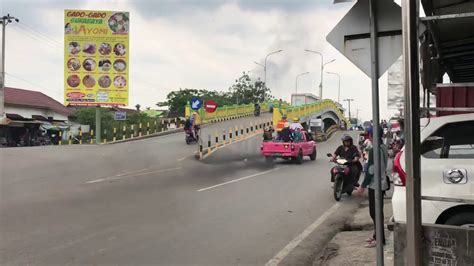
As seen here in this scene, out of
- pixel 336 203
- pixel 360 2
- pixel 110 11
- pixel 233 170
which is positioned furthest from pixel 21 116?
pixel 360 2

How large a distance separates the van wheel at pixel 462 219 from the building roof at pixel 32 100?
38626 millimetres

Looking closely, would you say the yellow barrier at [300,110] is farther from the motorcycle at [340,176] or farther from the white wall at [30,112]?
the motorcycle at [340,176]

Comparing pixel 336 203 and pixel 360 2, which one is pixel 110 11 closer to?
pixel 336 203

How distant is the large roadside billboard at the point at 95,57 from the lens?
98.4ft

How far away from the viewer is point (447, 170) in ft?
15.2

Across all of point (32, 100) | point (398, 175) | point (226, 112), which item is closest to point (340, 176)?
point (398, 175)

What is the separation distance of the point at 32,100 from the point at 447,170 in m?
42.2

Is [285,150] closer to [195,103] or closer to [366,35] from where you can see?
[195,103]

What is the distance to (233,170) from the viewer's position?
16.6 m

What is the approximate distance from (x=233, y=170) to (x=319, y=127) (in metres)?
28.8

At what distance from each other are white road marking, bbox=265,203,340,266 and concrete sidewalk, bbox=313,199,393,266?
1.37 feet

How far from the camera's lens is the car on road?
4.55 m

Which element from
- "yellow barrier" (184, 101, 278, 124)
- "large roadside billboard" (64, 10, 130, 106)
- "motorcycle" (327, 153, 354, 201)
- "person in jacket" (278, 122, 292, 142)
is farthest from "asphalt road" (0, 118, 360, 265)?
"yellow barrier" (184, 101, 278, 124)

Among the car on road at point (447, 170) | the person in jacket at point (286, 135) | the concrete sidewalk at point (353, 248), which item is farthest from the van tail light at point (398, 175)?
the person in jacket at point (286, 135)
